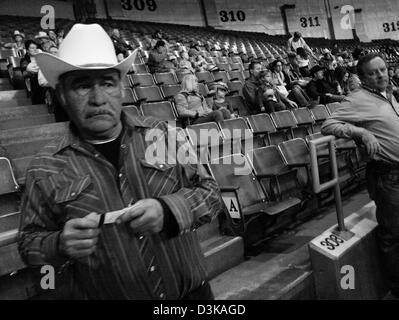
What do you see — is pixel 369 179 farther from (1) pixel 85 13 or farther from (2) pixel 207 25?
(2) pixel 207 25

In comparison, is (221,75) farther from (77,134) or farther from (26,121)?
(77,134)

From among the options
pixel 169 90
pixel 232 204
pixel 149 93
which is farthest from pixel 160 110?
pixel 232 204

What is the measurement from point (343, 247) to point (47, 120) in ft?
8.37

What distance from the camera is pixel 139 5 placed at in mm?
11414

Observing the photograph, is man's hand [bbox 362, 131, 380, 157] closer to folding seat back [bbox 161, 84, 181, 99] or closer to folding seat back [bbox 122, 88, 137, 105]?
folding seat back [bbox 122, 88, 137, 105]

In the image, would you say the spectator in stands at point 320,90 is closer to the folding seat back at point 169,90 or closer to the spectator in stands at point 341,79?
the spectator in stands at point 341,79

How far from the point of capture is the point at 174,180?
0.82 m

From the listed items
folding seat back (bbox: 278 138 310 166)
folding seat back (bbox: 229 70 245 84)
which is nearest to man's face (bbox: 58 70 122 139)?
folding seat back (bbox: 278 138 310 166)

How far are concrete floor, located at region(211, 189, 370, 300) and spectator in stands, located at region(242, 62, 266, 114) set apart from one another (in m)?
2.25

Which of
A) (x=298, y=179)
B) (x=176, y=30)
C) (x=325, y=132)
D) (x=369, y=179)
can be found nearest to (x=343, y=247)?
(x=369, y=179)

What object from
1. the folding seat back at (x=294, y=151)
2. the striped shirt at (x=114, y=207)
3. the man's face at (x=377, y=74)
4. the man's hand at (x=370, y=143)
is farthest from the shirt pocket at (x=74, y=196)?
the folding seat back at (x=294, y=151)

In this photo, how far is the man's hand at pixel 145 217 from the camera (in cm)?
66

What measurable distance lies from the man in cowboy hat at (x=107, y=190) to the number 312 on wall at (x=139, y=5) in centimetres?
1151

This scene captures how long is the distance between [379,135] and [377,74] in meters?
0.33
